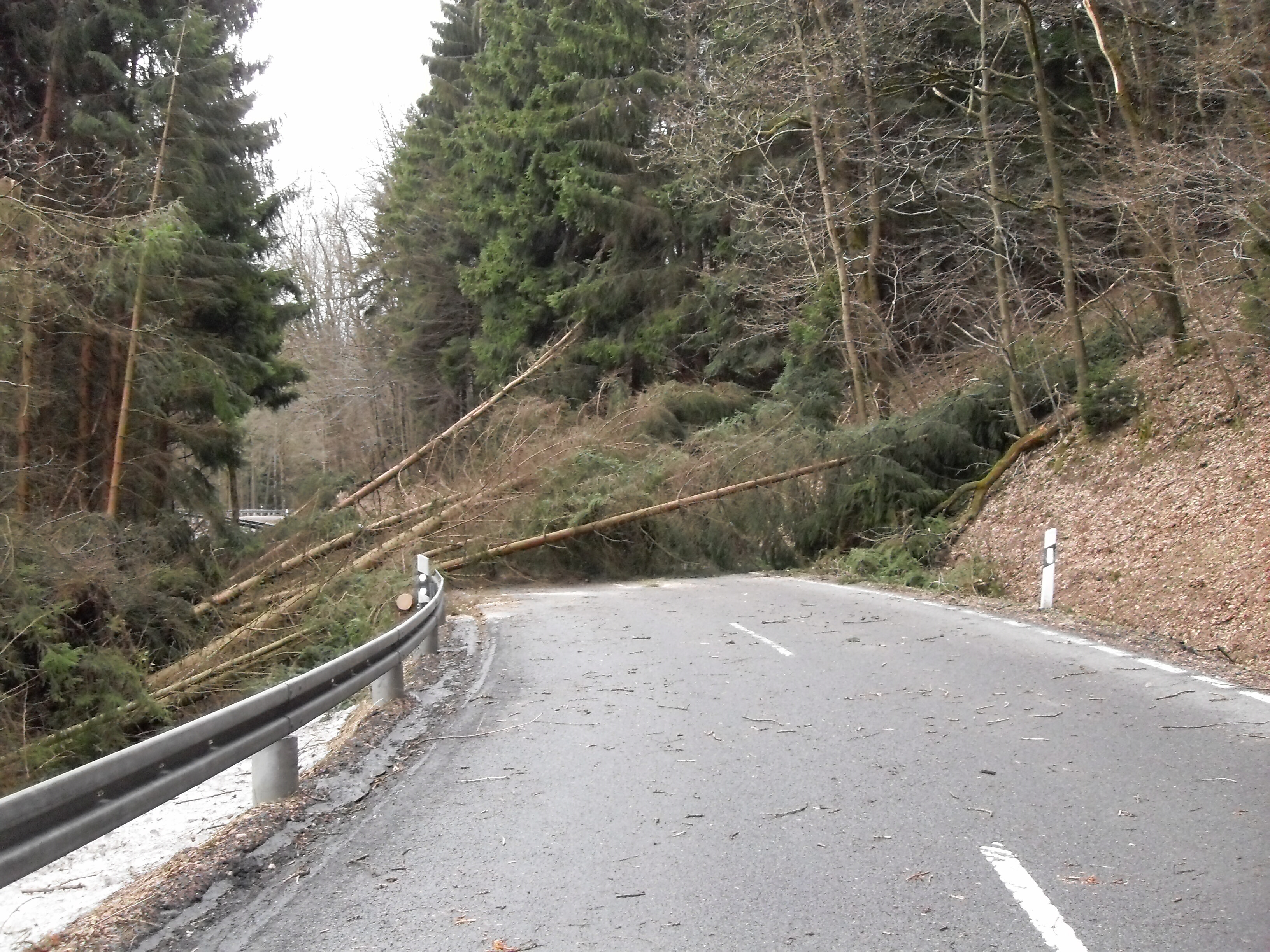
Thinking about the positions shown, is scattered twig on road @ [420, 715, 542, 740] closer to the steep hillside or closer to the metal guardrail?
the metal guardrail

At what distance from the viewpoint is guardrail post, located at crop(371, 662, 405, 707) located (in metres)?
8.04

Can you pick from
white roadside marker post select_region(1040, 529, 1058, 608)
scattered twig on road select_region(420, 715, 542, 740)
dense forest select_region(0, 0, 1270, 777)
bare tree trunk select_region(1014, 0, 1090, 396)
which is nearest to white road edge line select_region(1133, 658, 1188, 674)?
white roadside marker post select_region(1040, 529, 1058, 608)

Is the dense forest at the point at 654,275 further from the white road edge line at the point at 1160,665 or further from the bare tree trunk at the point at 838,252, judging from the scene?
the white road edge line at the point at 1160,665

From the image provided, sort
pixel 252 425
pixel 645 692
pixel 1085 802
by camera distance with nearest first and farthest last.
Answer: pixel 1085 802, pixel 645 692, pixel 252 425

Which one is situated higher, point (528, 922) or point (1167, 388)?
point (1167, 388)

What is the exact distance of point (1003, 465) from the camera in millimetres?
19953

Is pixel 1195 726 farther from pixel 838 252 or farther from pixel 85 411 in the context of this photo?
pixel 838 252

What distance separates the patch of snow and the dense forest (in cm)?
472

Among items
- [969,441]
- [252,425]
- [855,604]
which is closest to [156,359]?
[855,604]

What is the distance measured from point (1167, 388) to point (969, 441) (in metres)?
4.08

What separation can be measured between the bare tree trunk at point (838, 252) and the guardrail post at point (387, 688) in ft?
56.7

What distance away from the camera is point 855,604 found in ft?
46.1

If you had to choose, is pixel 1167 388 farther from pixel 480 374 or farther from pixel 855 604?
pixel 480 374

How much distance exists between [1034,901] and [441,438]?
18480 mm
